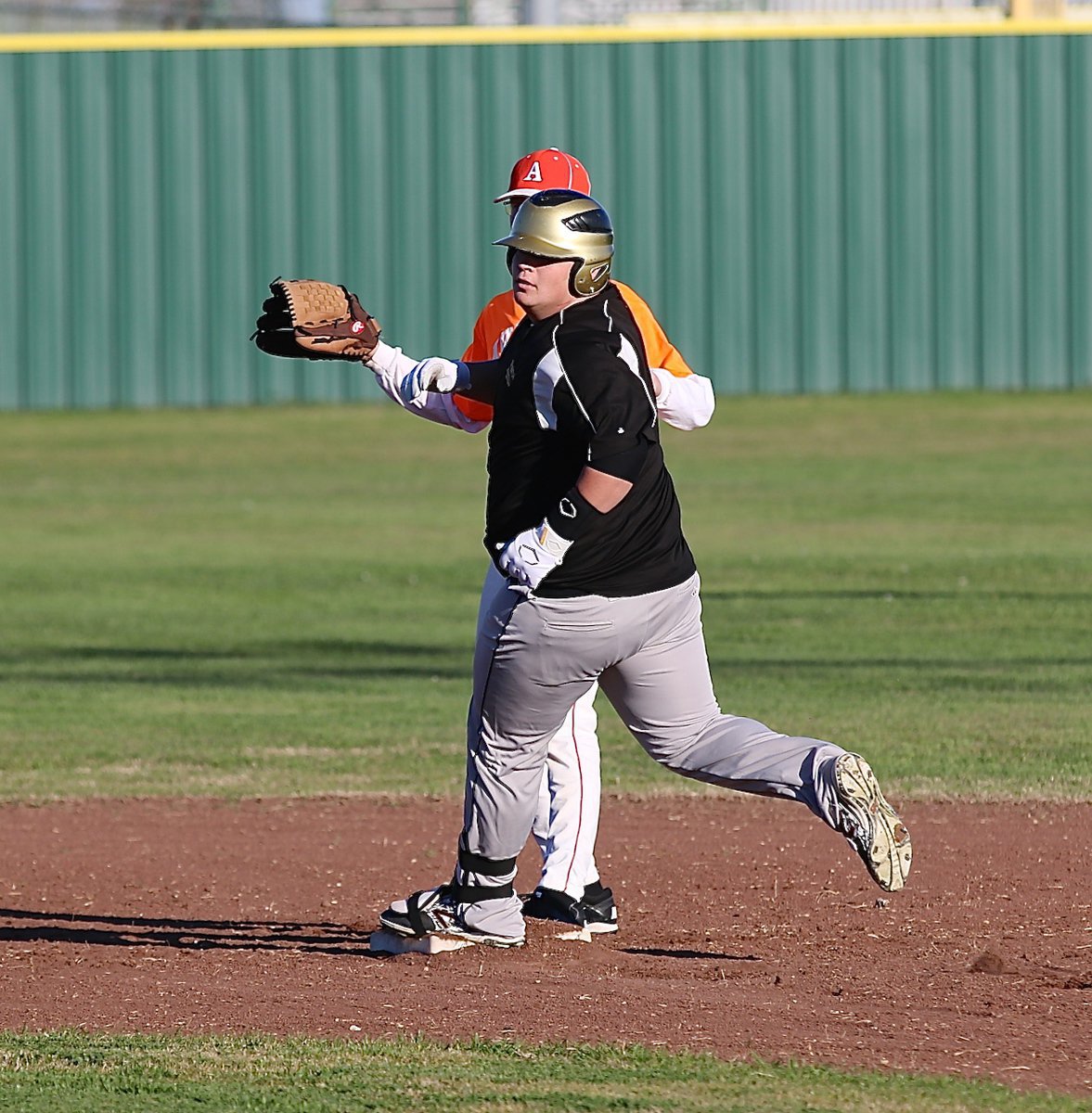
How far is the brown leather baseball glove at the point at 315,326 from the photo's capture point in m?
5.77

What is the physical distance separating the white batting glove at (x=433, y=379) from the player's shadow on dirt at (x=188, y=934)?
157 cm

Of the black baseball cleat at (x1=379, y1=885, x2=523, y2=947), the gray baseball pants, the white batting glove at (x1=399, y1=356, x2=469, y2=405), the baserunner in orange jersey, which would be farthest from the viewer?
the baserunner in orange jersey

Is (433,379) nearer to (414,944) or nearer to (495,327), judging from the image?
(495,327)

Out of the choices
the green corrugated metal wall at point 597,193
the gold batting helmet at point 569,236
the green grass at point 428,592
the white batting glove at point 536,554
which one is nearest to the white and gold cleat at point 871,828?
the white batting glove at point 536,554

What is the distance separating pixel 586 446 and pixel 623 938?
5.58ft

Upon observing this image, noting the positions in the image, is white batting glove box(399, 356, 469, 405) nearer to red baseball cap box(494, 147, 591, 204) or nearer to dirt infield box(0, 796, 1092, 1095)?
red baseball cap box(494, 147, 591, 204)

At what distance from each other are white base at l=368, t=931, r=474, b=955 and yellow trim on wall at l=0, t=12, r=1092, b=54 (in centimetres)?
2162

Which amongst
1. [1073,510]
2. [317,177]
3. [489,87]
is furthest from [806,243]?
[1073,510]

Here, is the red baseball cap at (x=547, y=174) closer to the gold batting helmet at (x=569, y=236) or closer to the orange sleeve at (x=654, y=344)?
the orange sleeve at (x=654, y=344)

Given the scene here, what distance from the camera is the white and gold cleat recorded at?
5.42 m

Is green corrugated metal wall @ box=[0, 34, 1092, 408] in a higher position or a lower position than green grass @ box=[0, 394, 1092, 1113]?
higher

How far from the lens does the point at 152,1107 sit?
14.5ft

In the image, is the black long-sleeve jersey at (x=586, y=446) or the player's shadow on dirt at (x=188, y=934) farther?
the player's shadow on dirt at (x=188, y=934)

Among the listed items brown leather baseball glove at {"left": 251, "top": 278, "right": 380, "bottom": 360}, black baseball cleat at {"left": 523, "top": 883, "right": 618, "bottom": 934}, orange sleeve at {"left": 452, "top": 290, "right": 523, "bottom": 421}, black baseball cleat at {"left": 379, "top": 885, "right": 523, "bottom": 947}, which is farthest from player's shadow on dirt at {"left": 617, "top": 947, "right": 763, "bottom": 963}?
brown leather baseball glove at {"left": 251, "top": 278, "right": 380, "bottom": 360}
